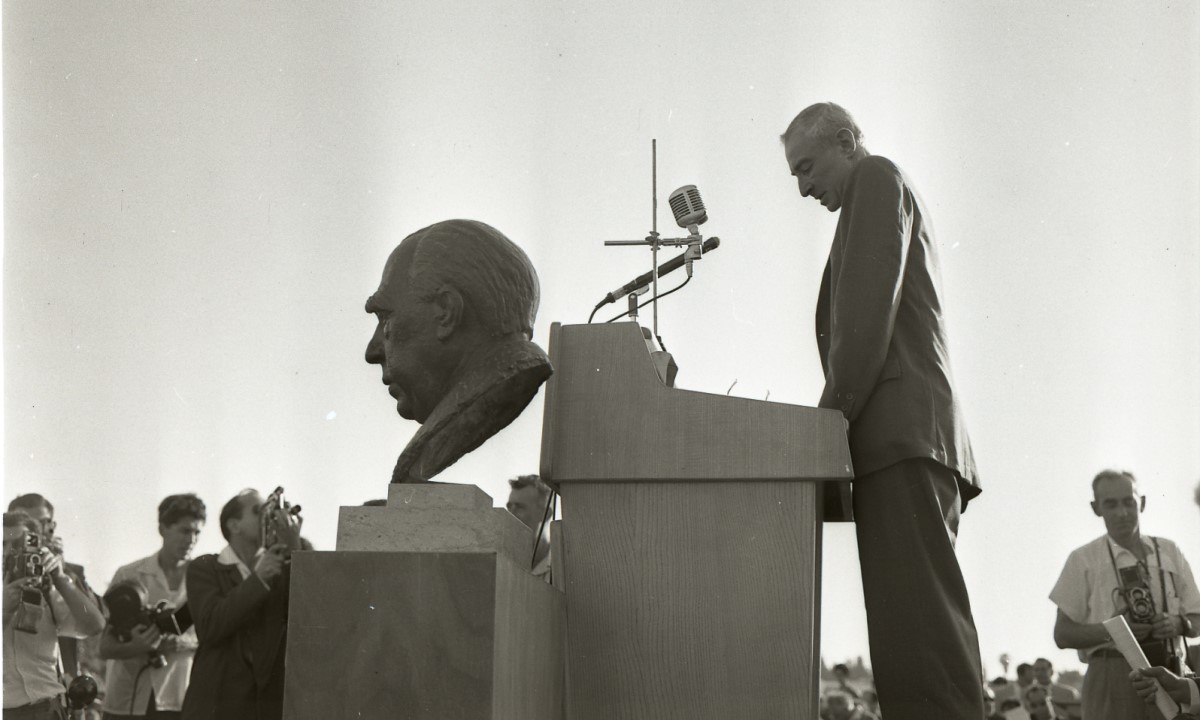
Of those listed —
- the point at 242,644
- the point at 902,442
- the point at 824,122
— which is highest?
the point at 824,122

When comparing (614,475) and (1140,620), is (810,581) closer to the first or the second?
(614,475)

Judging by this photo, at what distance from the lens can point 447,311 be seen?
2416mm

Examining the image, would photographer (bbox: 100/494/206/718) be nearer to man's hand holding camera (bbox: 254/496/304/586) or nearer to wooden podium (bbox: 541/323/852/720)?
man's hand holding camera (bbox: 254/496/304/586)

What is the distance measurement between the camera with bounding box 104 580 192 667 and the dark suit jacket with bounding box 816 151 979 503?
2.41m

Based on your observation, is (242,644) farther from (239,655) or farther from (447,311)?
(447,311)

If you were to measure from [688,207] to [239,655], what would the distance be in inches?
69.4

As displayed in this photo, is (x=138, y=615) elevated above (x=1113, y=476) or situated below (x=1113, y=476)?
below

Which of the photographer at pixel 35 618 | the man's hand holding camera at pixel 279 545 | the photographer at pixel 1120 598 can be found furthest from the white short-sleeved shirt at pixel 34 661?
the photographer at pixel 1120 598

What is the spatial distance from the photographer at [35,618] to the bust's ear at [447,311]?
256 cm

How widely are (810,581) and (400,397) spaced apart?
82 centimetres

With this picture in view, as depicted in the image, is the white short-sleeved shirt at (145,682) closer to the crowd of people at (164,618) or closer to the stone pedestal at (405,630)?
the crowd of people at (164,618)

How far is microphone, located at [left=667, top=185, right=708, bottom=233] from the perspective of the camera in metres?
3.14

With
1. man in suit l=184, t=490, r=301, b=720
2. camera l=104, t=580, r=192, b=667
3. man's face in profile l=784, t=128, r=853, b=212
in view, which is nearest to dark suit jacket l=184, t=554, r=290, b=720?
man in suit l=184, t=490, r=301, b=720

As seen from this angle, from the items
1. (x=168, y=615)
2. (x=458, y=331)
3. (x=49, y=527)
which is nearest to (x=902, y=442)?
(x=458, y=331)
